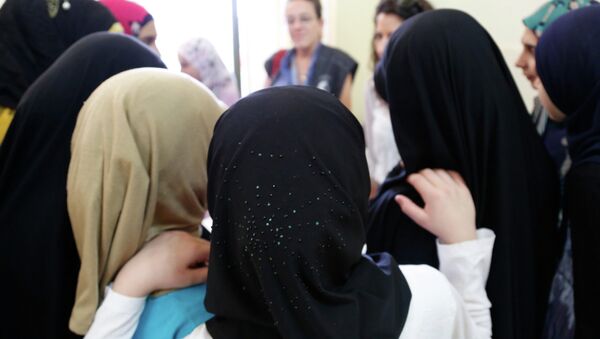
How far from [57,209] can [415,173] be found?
2.27 feet

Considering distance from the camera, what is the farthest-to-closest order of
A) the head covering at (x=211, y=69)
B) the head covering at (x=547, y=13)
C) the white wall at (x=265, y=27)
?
the white wall at (x=265, y=27) → the head covering at (x=211, y=69) → the head covering at (x=547, y=13)

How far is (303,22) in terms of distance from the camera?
8.49ft

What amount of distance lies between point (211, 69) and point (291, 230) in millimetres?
1844

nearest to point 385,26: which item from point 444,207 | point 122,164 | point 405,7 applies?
point 405,7

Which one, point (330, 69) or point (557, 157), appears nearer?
point (557, 157)

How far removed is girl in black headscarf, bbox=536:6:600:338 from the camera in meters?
0.82

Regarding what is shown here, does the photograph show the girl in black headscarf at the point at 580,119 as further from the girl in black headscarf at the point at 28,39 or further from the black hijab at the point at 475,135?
the girl in black headscarf at the point at 28,39

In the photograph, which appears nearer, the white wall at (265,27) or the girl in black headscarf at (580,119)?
the girl in black headscarf at (580,119)

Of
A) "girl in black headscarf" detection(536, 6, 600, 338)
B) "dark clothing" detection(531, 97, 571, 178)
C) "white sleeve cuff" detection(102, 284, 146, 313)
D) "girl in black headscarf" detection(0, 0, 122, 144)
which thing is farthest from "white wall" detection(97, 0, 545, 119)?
"white sleeve cuff" detection(102, 284, 146, 313)

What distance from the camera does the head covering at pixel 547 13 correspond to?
1550 mm

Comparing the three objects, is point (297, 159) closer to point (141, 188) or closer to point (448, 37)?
point (141, 188)

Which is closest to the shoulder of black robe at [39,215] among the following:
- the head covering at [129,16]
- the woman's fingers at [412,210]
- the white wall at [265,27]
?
the woman's fingers at [412,210]

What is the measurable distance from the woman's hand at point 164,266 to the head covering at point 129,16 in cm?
121

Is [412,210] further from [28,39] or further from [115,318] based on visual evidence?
[28,39]
